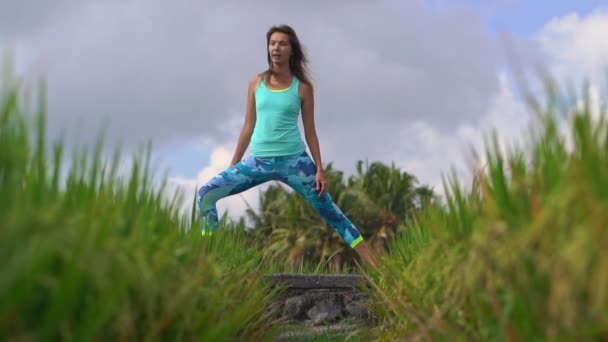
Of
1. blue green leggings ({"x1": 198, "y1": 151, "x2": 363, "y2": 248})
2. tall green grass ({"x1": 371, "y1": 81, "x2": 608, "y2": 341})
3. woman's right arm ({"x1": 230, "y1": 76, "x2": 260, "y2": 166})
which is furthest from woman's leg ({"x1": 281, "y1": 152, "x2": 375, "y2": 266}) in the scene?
tall green grass ({"x1": 371, "y1": 81, "x2": 608, "y2": 341})

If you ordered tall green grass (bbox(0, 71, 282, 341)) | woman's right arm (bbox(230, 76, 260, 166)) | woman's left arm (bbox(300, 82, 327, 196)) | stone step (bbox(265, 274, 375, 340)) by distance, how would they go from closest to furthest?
tall green grass (bbox(0, 71, 282, 341)), stone step (bbox(265, 274, 375, 340)), woman's left arm (bbox(300, 82, 327, 196)), woman's right arm (bbox(230, 76, 260, 166))

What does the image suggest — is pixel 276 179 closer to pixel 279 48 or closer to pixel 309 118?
pixel 309 118

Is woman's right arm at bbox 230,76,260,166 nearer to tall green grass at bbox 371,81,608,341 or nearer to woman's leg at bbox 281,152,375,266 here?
woman's leg at bbox 281,152,375,266

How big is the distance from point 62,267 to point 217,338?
2.66 ft

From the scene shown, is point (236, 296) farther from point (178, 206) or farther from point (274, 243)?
point (274, 243)

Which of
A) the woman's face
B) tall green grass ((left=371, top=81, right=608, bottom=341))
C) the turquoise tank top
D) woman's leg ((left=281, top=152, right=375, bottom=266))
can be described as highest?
the woman's face

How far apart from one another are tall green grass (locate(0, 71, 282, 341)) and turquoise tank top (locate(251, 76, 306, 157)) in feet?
11.2

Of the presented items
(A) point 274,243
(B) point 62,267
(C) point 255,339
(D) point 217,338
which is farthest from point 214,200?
(A) point 274,243

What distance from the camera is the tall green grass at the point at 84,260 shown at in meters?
2.47

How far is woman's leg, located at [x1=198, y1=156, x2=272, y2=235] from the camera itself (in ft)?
23.4

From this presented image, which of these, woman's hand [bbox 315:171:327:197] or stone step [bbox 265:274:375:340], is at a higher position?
woman's hand [bbox 315:171:327:197]

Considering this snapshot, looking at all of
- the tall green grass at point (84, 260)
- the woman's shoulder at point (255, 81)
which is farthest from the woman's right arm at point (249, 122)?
the tall green grass at point (84, 260)

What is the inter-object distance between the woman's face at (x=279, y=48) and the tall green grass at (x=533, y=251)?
384 centimetres

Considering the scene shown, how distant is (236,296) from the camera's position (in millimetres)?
4430
